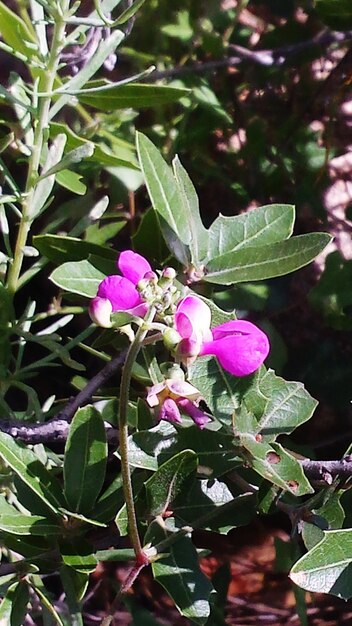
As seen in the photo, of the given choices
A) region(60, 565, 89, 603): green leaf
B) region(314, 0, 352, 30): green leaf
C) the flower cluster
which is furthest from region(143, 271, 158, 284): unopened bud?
region(314, 0, 352, 30): green leaf

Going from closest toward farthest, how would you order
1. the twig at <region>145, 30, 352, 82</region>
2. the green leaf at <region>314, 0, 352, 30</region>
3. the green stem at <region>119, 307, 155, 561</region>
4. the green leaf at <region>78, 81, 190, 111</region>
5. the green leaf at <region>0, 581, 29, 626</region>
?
the green stem at <region>119, 307, 155, 561</region> < the green leaf at <region>0, 581, 29, 626</region> < the green leaf at <region>78, 81, 190, 111</region> < the green leaf at <region>314, 0, 352, 30</region> < the twig at <region>145, 30, 352, 82</region>

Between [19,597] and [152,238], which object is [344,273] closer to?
[152,238]

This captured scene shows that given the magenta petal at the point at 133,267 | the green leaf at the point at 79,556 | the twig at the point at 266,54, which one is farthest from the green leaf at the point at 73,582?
the twig at the point at 266,54

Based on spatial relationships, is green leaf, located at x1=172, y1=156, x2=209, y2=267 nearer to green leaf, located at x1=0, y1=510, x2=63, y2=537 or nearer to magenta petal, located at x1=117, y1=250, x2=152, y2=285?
magenta petal, located at x1=117, y1=250, x2=152, y2=285

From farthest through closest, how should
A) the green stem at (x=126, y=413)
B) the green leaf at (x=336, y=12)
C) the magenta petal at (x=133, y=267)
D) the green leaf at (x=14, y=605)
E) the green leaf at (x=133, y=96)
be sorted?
the green leaf at (x=336, y=12)
the green leaf at (x=133, y=96)
the green leaf at (x=14, y=605)
the magenta petal at (x=133, y=267)
the green stem at (x=126, y=413)

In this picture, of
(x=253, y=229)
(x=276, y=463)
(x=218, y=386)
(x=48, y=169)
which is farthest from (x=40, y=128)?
(x=276, y=463)

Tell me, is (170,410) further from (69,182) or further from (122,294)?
(69,182)

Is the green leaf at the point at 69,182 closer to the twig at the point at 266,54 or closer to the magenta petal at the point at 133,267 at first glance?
the magenta petal at the point at 133,267
